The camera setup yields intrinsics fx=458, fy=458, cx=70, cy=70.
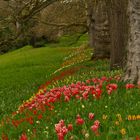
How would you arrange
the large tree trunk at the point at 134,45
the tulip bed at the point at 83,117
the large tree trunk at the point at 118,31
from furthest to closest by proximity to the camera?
the large tree trunk at the point at 118,31
the large tree trunk at the point at 134,45
the tulip bed at the point at 83,117

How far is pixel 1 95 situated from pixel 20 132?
13.5m

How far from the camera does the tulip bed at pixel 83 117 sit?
22.4 feet

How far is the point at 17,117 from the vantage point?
10531 mm

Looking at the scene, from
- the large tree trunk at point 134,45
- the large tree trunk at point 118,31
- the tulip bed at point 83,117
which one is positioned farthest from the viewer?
the large tree trunk at point 118,31

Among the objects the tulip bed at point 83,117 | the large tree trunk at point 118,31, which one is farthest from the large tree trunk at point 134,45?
the large tree trunk at point 118,31

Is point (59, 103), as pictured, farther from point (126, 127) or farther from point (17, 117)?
point (126, 127)

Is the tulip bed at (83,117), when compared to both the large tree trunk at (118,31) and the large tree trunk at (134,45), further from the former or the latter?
the large tree trunk at (118,31)

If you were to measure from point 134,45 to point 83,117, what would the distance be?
3851 mm

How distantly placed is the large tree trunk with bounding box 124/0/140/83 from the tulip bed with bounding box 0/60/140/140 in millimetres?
417

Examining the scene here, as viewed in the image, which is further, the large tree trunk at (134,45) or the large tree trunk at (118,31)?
the large tree trunk at (118,31)

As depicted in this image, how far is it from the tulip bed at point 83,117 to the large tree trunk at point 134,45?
1.37 ft

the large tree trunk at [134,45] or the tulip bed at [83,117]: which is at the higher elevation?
the large tree trunk at [134,45]

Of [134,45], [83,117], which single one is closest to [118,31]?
[134,45]

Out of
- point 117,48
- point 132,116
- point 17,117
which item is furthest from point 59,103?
point 117,48
